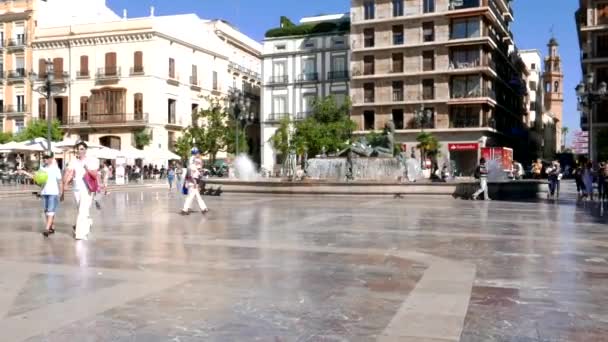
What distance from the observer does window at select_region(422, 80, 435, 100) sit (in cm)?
5109

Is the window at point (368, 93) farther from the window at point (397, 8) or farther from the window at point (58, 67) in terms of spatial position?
the window at point (58, 67)

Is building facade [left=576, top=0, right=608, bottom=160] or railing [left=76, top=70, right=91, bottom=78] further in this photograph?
railing [left=76, top=70, right=91, bottom=78]

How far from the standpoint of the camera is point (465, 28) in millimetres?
50594

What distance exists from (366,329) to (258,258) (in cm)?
328

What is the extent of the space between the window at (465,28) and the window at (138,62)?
26.1 metres

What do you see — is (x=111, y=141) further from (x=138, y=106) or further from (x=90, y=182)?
(x=90, y=182)

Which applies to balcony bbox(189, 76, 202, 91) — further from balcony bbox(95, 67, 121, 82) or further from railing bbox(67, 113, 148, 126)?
balcony bbox(95, 67, 121, 82)

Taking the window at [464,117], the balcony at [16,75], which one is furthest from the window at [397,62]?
the balcony at [16,75]

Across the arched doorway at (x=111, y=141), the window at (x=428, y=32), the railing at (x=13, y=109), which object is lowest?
the arched doorway at (x=111, y=141)

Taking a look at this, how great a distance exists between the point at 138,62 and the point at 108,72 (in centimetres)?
301

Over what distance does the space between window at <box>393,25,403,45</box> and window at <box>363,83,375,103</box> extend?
4222mm

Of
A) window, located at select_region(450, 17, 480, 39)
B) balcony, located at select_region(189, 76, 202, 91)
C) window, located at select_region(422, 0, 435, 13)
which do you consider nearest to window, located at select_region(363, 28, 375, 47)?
window, located at select_region(422, 0, 435, 13)

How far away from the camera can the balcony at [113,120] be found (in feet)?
166

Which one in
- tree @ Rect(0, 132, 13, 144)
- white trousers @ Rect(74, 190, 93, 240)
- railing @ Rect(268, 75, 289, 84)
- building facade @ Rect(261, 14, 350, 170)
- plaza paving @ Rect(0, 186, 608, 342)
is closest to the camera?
plaza paving @ Rect(0, 186, 608, 342)
